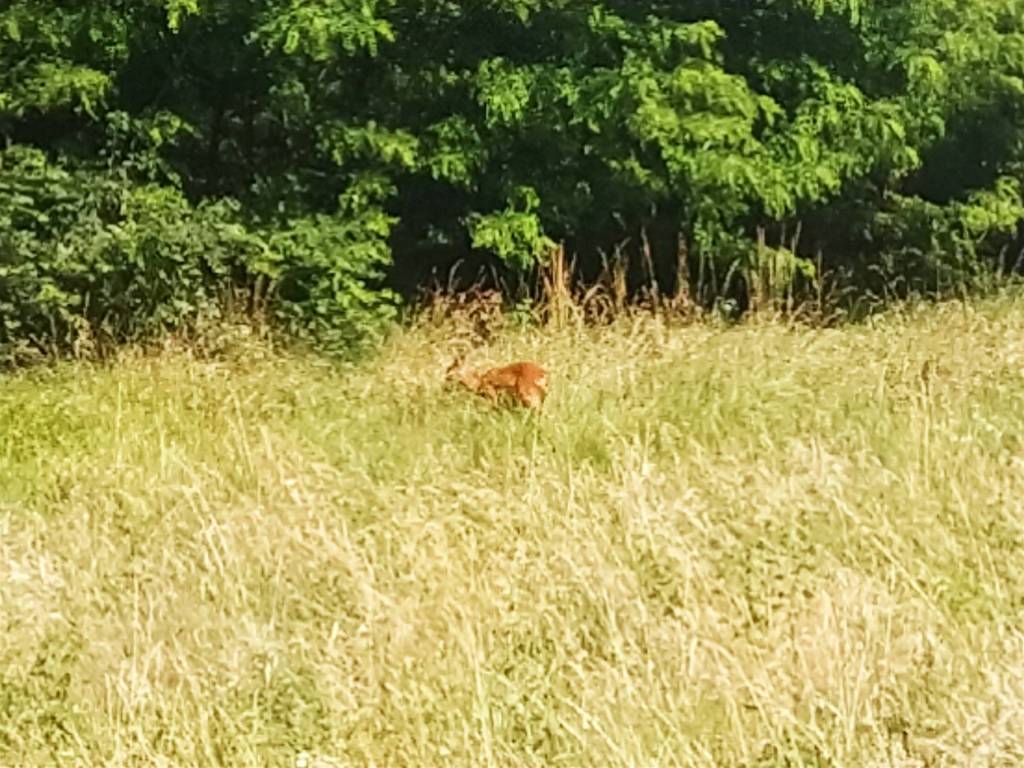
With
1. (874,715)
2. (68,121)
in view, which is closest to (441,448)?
(874,715)

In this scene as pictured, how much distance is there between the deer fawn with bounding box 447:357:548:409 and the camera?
5.68 meters

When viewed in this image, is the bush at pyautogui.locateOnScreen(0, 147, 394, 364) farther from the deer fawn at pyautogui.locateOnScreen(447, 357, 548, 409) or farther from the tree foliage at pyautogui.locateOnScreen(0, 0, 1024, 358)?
the deer fawn at pyautogui.locateOnScreen(447, 357, 548, 409)

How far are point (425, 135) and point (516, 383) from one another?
239 cm

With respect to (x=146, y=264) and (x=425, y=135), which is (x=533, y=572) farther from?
(x=425, y=135)

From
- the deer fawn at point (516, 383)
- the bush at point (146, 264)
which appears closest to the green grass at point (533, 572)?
the deer fawn at point (516, 383)

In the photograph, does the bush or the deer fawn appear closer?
the deer fawn

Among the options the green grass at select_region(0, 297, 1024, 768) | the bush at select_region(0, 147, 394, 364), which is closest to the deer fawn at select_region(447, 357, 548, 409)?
the green grass at select_region(0, 297, 1024, 768)

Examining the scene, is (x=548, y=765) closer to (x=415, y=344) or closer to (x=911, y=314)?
(x=415, y=344)

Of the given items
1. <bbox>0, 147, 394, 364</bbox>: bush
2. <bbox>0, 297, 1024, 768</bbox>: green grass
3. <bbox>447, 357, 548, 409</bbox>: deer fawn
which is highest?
<bbox>0, 147, 394, 364</bbox>: bush

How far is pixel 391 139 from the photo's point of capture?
24.7 feet

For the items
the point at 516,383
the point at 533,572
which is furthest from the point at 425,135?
the point at 533,572

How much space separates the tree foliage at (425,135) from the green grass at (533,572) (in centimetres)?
133

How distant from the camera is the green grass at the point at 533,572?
3398 mm

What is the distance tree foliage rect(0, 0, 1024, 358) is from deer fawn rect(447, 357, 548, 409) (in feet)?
5.14
